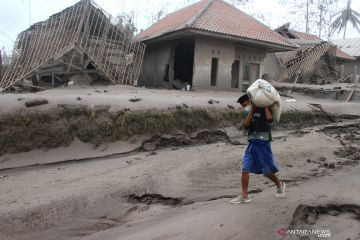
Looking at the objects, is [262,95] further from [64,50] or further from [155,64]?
[155,64]

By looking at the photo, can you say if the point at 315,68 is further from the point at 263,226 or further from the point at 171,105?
the point at 263,226

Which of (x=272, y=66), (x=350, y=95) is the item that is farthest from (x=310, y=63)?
(x=350, y=95)

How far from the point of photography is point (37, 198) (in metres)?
5.94

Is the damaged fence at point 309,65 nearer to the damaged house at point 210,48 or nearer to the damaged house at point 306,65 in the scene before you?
the damaged house at point 306,65

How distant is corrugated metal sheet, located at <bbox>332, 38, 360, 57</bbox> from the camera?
114 ft

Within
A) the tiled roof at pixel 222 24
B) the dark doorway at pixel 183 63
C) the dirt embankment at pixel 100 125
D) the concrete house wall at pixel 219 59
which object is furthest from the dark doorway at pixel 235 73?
the dirt embankment at pixel 100 125

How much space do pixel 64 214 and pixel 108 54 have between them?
39.0 ft

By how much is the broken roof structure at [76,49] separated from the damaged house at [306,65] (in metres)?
11.5

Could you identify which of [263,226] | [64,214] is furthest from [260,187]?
[64,214]

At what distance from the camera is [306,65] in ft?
84.9

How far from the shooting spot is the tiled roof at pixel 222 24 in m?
16.3

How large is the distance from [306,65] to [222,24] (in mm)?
10646

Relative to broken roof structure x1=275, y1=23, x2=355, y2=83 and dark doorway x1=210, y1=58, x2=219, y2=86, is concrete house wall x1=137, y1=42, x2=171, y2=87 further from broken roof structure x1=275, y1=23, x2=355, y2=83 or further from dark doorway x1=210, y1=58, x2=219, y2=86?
broken roof structure x1=275, y1=23, x2=355, y2=83

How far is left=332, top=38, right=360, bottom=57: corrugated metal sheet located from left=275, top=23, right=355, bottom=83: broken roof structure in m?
7.75
